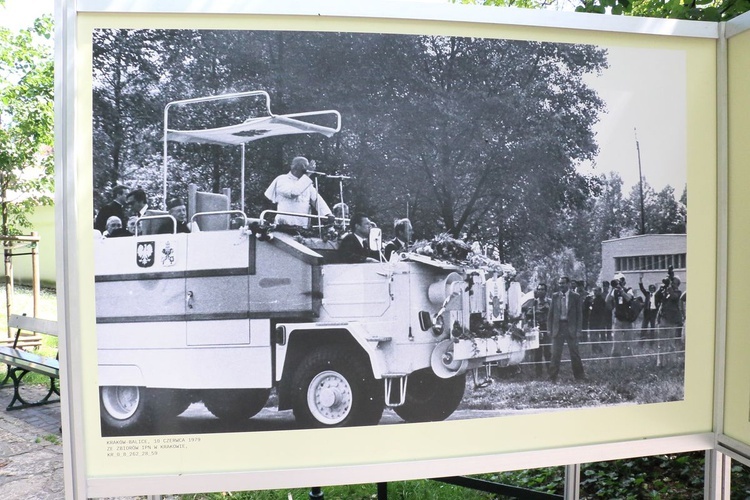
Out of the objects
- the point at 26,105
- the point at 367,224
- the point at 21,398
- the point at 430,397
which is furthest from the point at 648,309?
the point at 26,105

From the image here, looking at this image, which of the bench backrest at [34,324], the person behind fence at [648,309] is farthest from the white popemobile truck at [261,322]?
the bench backrest at [34,324]

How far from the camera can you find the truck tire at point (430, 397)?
77.7 inches

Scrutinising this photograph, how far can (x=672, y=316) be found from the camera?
2.20 meters

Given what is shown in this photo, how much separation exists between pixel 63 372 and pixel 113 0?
1.17 m

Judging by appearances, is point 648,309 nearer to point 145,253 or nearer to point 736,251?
point 736,251

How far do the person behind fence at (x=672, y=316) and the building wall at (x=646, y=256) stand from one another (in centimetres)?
4

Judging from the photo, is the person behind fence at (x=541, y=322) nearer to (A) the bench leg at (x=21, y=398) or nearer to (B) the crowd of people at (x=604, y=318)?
(B) the crowd of people at (x=604, y=318)

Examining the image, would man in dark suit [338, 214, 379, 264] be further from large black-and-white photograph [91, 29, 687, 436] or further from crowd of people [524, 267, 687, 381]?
crowd of people [524, 267, 687, 381]

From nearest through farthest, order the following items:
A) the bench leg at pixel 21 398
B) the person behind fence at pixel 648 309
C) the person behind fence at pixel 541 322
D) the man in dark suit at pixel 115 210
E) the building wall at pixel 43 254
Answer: the man in dark suit at pixel 115 210, the person behind fence at pixel 541 322, the person behind fence at pixel 648 309, the bench leg at pixel 21 398, the building wall at pixel 43 254

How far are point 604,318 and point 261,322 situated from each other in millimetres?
1236

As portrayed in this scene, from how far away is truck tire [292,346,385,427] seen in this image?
1.92 metres

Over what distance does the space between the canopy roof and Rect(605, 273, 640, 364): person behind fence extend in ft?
3.83

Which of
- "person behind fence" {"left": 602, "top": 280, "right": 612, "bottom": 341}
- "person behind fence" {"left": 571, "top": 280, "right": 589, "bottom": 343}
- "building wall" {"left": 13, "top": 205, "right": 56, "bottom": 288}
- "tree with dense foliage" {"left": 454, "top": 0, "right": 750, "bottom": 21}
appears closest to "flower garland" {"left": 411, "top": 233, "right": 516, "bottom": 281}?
"person behind fence" {"left": 571, "top": 280, "right": 589, "bottom": 343}

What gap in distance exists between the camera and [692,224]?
7.25 feet
